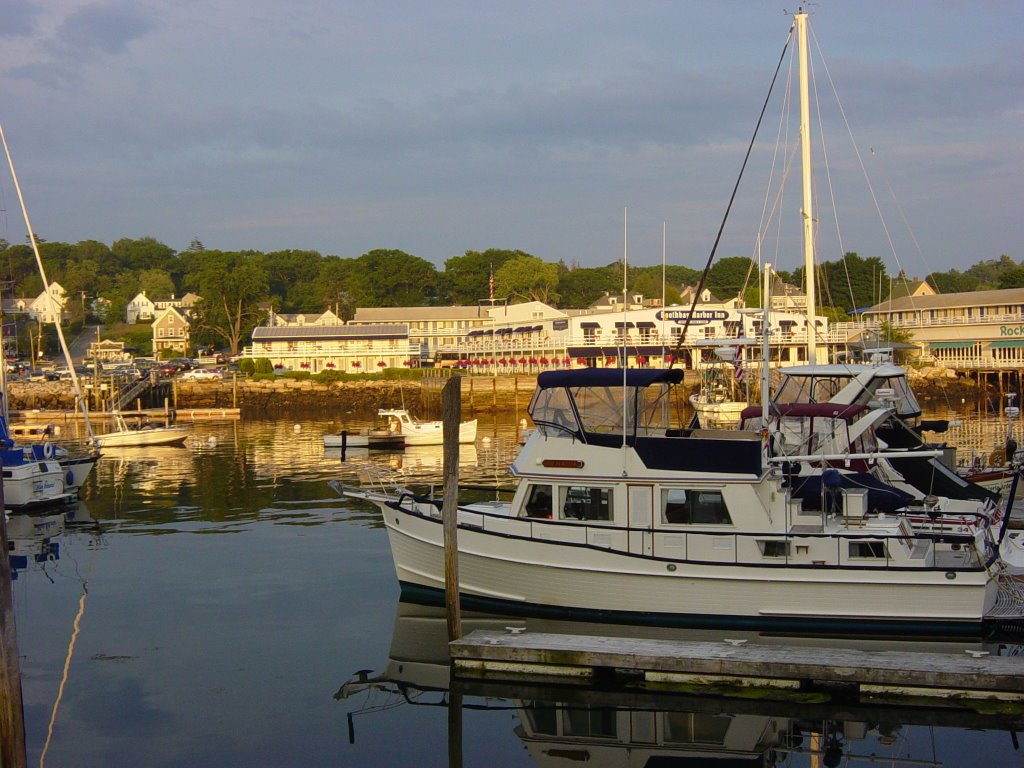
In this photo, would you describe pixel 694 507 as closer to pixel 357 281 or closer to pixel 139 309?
pixel 357 281

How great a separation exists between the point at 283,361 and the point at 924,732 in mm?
82511

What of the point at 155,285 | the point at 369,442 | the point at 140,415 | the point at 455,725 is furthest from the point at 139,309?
the point at 455,725

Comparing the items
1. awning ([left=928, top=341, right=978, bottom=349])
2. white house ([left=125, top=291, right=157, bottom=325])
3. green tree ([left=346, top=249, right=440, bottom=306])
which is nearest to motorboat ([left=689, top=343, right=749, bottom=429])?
awning ([left=928, top=341, right=978, bottom=349])

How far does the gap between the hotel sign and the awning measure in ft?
77.5

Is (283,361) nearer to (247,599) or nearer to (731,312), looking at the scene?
(731,312)

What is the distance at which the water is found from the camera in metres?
13.3

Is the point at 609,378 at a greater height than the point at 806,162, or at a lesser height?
lesser

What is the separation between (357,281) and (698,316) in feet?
217

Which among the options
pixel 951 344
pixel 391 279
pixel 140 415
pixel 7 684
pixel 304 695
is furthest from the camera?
pixel 391 279

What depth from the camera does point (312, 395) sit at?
259ft

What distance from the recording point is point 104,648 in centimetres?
1734

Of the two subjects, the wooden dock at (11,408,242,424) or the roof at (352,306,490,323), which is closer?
the wooden dock at (11,408,242,424)

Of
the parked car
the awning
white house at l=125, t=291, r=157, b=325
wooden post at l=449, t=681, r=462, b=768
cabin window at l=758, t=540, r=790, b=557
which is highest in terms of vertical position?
white house at l=125, t=291, r=157, b=325

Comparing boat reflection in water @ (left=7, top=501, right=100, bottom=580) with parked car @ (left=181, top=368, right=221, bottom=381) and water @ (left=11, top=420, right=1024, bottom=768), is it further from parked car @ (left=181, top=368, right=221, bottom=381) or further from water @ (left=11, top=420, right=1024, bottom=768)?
parked car @ (left=181, top=368, right=221, bottom=381)
